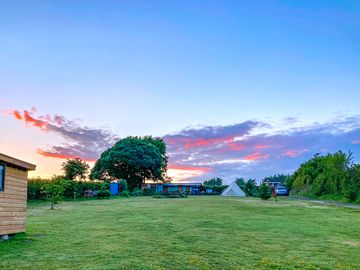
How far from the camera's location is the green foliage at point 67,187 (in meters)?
43.9

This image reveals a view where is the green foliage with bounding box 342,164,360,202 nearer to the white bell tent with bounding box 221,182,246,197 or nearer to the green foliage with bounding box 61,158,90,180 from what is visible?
the white bell tent with bounding box 221,182,246,197

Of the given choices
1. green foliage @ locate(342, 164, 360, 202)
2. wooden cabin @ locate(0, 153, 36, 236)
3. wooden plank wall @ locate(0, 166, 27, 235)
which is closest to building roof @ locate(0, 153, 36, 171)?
wooden cabin @ locate(0, 153, 36, 236)

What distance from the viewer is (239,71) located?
25.7 meters

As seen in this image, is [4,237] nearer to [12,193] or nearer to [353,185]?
[12,193]

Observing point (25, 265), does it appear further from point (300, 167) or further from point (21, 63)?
point (300, 167)

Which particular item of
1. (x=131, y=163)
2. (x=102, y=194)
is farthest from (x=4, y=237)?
(x=131, y=163)

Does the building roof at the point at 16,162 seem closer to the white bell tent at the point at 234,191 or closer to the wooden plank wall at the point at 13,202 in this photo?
the wooden plank wall at the point at 13,202

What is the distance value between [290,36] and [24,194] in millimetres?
17899

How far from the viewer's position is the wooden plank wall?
13.7 m

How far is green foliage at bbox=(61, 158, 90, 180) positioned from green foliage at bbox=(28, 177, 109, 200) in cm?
1341

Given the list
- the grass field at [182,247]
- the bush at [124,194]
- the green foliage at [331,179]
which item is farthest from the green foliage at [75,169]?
the grass field at [182,247]

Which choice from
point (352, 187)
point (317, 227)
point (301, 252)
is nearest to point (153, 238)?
point (301, 252)

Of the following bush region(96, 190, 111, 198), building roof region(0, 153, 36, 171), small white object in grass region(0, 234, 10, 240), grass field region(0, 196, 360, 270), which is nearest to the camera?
grass field region(0, 196, 360, 270)

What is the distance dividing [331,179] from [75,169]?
48566 mm
